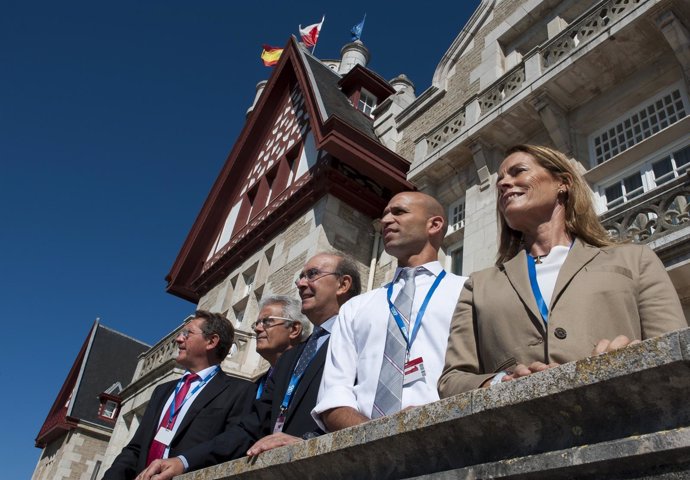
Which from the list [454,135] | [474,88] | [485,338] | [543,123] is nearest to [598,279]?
[485,338]

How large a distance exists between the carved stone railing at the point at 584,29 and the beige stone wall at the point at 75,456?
76.1ft

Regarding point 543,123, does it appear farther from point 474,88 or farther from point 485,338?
point 485,338

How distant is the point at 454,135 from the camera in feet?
33.8

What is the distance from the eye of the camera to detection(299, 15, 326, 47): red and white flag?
31500mm

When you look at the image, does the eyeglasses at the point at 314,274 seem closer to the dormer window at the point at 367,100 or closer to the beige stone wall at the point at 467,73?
the beige stone wall at the point at 467,73

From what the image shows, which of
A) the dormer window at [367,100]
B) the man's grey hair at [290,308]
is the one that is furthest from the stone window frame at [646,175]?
the dormer window at [367,100]

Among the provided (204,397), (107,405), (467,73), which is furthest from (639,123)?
(107,405)

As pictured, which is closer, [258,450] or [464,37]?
[258,450]

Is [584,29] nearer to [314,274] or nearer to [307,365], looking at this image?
[314,274]

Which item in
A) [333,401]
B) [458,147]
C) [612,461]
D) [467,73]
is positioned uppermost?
[467,73]

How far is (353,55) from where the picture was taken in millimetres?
36531

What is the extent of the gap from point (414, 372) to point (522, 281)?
600 millimetres

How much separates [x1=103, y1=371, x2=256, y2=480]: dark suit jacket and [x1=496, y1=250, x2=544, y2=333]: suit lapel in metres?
1.92

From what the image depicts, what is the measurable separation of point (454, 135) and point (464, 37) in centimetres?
370
